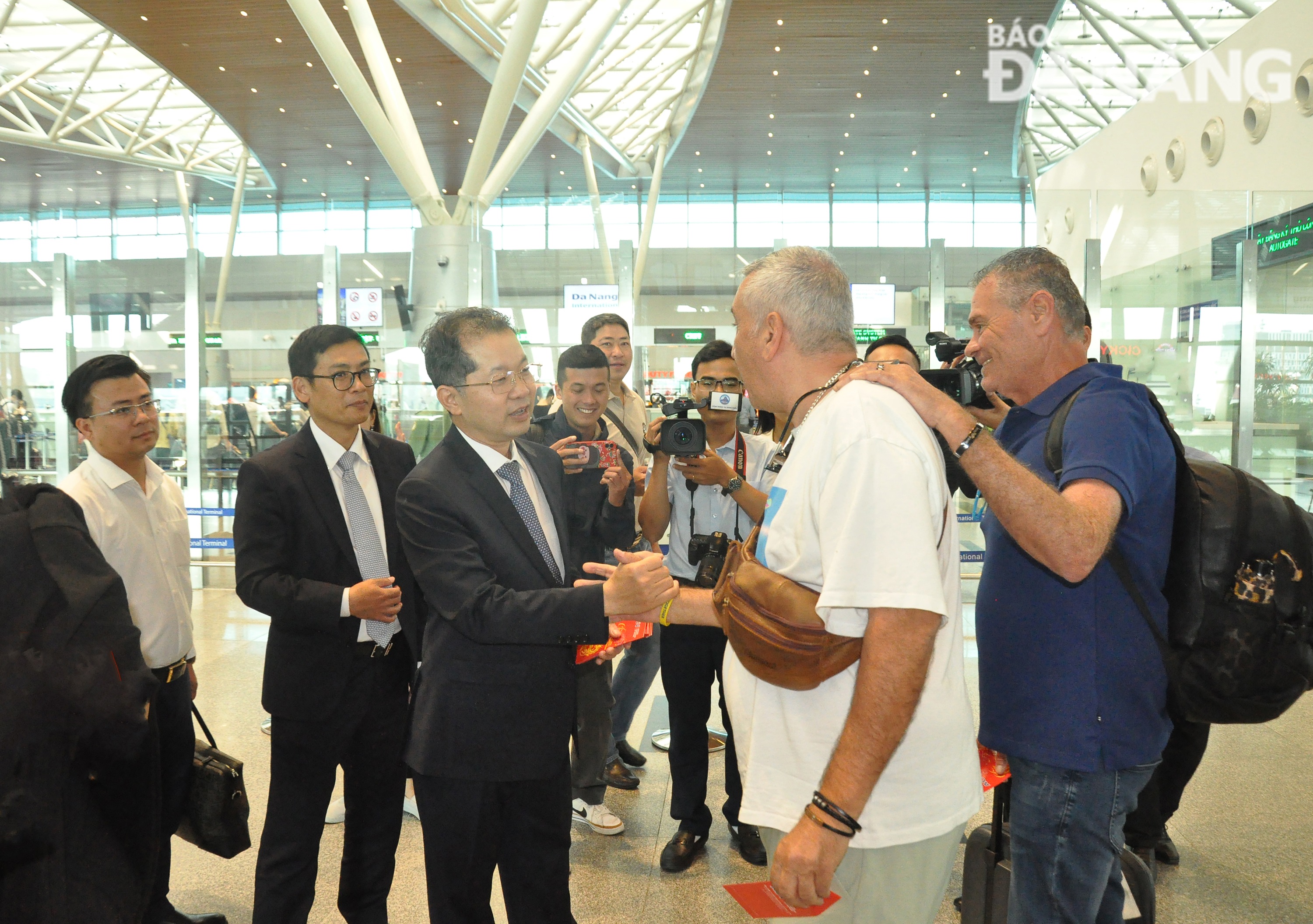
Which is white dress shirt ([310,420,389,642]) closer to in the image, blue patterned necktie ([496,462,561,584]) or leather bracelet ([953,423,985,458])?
blue patterned necktie ([496,462,561,584])

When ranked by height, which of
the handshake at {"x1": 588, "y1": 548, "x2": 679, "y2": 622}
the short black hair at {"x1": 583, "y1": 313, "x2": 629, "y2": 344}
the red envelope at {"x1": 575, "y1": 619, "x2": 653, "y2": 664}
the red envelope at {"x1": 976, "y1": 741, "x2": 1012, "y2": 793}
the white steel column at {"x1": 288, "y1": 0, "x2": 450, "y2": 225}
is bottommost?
the red envelope at {"x1": 976, "y1": 741, "x2": 1012, "y2": 793}

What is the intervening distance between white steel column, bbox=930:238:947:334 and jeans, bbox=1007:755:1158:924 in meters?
8.10

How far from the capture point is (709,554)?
2.03 metres

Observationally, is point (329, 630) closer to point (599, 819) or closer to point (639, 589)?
point (639, 589)

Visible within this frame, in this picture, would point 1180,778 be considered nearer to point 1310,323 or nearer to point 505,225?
point 1310,323

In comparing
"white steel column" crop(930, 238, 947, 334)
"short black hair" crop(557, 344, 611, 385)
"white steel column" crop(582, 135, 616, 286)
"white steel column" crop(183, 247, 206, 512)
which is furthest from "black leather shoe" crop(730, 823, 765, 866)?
"white steel column" crop(183, 247, 206, 512)

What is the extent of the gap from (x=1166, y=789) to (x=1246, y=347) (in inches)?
202

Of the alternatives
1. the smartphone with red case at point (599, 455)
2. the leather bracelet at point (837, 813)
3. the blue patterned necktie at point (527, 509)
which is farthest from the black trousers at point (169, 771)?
the leather bracelet at point (837, 813)

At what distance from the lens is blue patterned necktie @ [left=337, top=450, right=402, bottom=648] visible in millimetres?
2795

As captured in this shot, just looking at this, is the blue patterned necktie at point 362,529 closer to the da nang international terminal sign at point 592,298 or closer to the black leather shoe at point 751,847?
the black leather shoe at point 751,847

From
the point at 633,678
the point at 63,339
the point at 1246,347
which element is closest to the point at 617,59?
the point at 63,339

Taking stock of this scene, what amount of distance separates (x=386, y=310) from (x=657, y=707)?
6.30 m

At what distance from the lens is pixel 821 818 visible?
1.42 meters

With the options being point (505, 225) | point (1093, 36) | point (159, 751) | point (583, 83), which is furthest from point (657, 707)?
point (505, 225)
